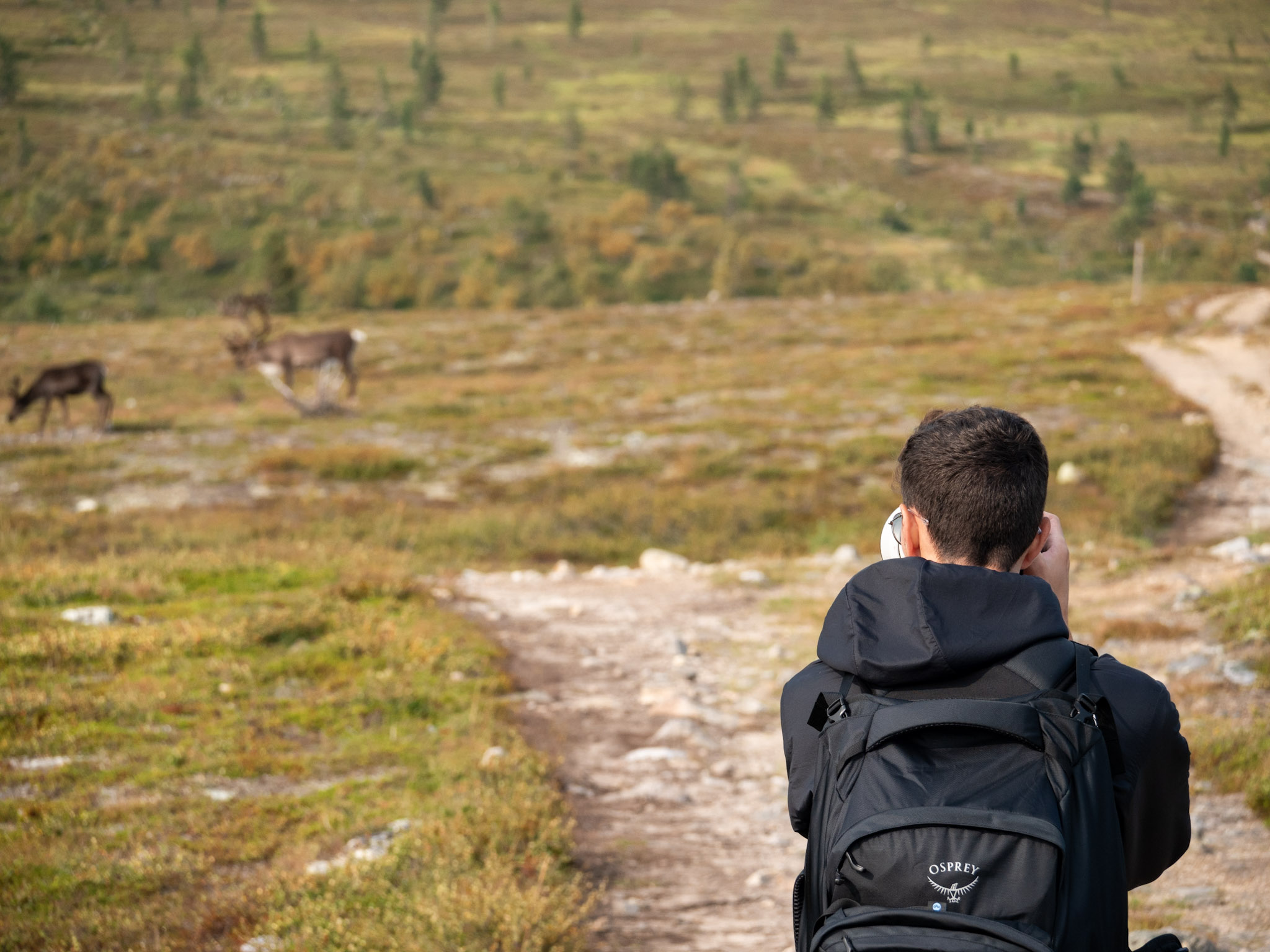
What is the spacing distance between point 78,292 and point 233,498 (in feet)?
199

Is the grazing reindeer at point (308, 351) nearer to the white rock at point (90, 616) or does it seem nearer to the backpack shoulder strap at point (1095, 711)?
the white rock at point (90, 616)

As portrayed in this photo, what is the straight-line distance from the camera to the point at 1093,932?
2033 mm

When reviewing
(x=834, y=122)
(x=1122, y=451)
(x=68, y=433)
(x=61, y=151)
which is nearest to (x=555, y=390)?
(x=68, y=433)

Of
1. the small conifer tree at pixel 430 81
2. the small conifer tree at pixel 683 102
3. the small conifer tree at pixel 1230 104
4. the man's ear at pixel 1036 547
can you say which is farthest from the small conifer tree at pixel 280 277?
the small conifer tree at pixel 1230 104

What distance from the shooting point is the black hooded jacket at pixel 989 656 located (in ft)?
7.01

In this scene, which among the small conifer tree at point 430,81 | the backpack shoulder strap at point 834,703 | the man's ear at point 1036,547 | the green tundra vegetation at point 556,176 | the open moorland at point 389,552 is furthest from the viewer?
the small conifer tree at point 430,81

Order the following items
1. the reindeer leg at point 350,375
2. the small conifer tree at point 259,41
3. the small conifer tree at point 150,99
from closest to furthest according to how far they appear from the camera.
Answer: the reindeer leg at point 350,375 < the small conifer tree at point 150,99 < the small conifer tree at point 259,41

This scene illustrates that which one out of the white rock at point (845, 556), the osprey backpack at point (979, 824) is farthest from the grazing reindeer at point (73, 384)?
the osprey backpack at point (979, 824)

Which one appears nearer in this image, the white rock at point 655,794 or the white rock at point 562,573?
the white rock at point 655,794

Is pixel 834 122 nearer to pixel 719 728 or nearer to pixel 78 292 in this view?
pixel 78 292

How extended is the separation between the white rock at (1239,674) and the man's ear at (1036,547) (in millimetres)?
5431

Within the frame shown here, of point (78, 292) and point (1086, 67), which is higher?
point (1086, 67)

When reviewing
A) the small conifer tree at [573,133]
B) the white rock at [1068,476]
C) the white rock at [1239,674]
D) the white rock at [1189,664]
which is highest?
the small conifer tree at [573,133]

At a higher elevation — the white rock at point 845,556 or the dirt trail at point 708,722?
the dirt trail at point 708,722
